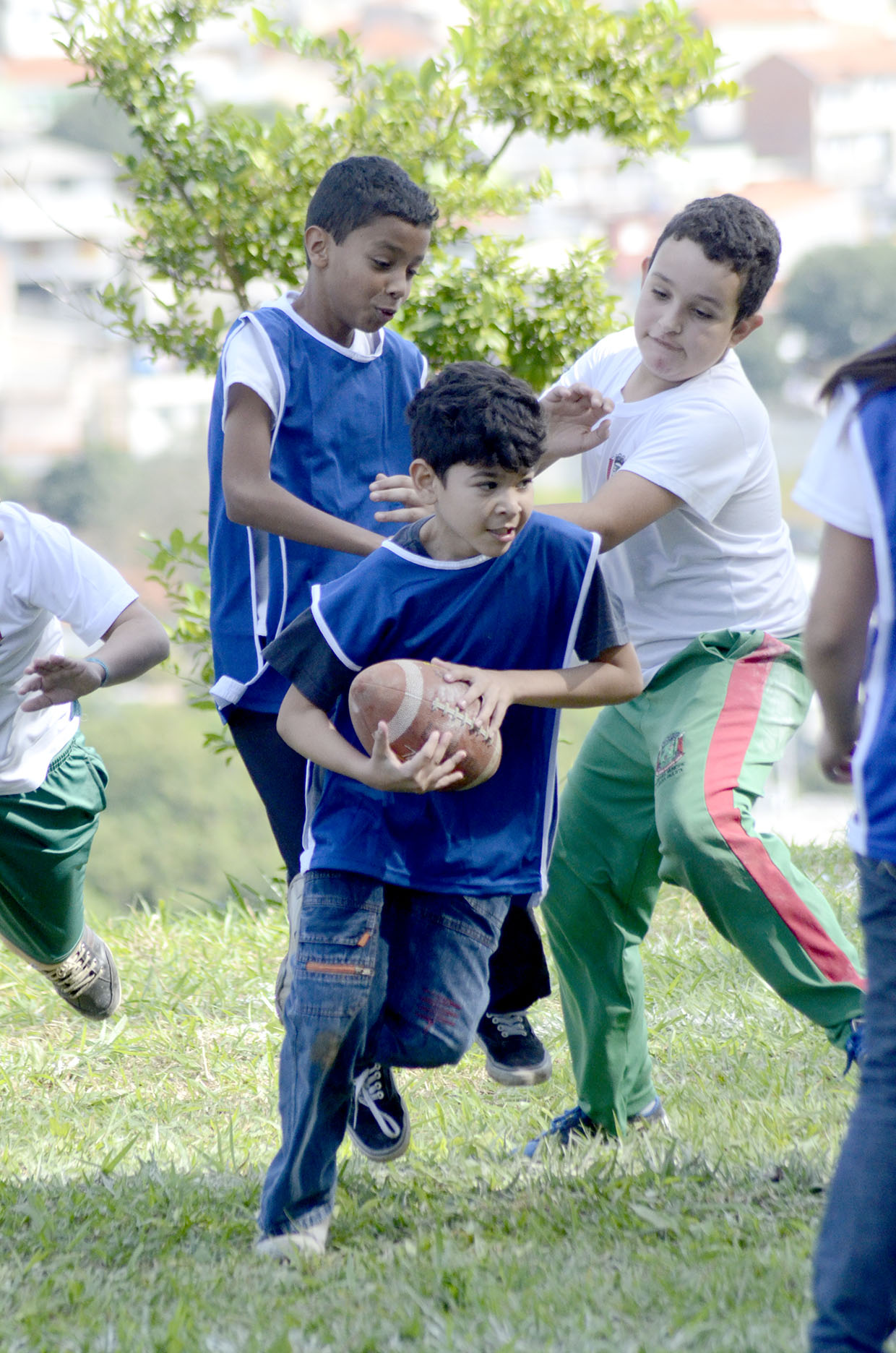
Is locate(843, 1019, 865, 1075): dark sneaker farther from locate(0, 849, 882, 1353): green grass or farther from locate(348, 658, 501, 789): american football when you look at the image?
locate(348, 658, 501, 789): american football

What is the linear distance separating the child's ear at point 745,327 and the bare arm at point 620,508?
0.51m

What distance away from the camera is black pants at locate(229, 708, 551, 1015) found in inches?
152

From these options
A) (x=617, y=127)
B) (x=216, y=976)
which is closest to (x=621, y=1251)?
(x=216, y=976)

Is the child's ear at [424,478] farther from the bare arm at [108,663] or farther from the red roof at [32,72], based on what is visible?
the red roof at [32,72]

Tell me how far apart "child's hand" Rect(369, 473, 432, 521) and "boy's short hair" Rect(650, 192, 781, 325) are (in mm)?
898

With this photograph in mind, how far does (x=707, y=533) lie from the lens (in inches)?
150

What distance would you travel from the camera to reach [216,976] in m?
5.88

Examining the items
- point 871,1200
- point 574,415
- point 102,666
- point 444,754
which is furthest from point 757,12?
point 871,1200

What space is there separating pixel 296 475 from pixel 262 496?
17cm

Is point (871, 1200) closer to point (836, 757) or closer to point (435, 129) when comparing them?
point (836, 757)

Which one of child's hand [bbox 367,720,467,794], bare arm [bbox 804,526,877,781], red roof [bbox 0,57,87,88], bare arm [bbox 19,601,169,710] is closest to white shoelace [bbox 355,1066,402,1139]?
child's hand [bbox 367,720,467,794]

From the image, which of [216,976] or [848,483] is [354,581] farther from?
[216,976]

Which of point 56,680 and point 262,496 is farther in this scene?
point 56,680

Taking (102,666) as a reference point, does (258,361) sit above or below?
above
